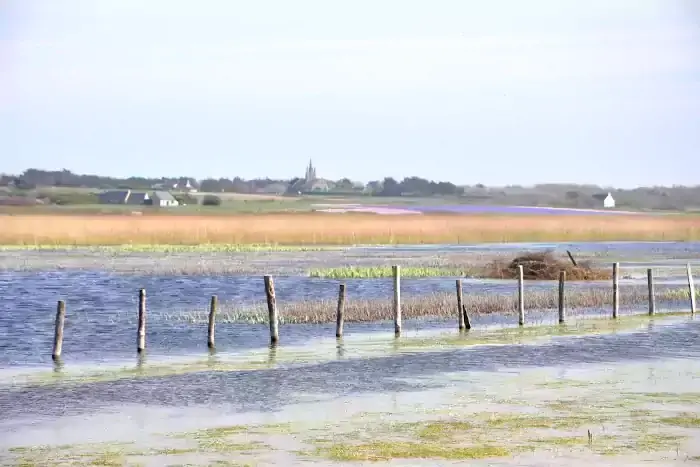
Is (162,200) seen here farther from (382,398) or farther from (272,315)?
(382,398)

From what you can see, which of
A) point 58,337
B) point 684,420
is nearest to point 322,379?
point 58,337

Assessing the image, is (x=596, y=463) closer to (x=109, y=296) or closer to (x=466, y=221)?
(x=109, y=296)

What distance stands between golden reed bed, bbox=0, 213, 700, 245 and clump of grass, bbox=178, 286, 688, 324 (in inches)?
1706

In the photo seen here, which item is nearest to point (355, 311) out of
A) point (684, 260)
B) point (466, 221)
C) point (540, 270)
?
point (540, 270)

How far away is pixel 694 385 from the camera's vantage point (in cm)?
2289

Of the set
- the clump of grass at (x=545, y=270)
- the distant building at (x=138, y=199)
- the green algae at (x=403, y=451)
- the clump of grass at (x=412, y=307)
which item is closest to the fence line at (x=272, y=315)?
the clump of grass at (x=412, y=307)

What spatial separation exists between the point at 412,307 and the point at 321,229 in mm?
56679

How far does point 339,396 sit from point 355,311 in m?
14.2

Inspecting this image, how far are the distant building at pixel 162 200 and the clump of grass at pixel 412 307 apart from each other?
11226 cm

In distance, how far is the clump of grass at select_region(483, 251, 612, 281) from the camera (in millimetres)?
52812

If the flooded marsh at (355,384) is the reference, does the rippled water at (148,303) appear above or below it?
below

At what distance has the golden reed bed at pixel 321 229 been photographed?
84188 millimetres

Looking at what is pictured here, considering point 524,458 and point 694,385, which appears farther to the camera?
point 694,385

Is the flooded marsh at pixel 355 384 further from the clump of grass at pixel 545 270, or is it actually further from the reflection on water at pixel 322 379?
the clump of grass at pixel 545 270
